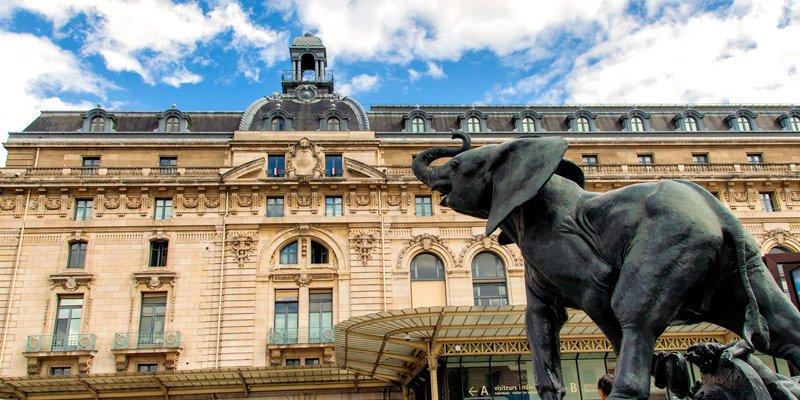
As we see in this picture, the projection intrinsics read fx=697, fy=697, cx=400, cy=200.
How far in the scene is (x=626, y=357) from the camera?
3.49 meters

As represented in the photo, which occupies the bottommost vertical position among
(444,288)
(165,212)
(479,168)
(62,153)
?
(479,168)

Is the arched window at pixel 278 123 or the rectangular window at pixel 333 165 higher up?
the arched window at pixel 278 123

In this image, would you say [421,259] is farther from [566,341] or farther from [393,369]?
[566,341]

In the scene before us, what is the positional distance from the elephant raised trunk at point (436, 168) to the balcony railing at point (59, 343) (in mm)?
29655

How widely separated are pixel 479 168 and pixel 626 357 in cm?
148

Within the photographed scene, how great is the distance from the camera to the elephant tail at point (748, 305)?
3.51m

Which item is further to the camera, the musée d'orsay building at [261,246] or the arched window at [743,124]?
the arched window at [743,124]

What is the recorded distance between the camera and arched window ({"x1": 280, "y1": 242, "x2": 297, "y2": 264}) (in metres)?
32.9

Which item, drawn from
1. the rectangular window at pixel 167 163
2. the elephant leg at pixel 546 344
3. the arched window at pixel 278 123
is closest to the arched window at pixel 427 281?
the arched window at pixel 278 123

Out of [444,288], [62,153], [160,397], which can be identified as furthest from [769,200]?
[62,153]

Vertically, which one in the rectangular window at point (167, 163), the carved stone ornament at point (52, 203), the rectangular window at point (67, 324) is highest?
the rectangular window at point (167, 163)

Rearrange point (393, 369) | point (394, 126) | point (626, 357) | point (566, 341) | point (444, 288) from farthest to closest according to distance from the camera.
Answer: point (394, 126) → point (444, 288) → point (393, 369) → point (566, 341) → point (626, 357)

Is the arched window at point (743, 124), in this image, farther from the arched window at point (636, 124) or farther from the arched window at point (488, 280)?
the arched window at point (488, 280)

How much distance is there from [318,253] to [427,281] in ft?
17.5
